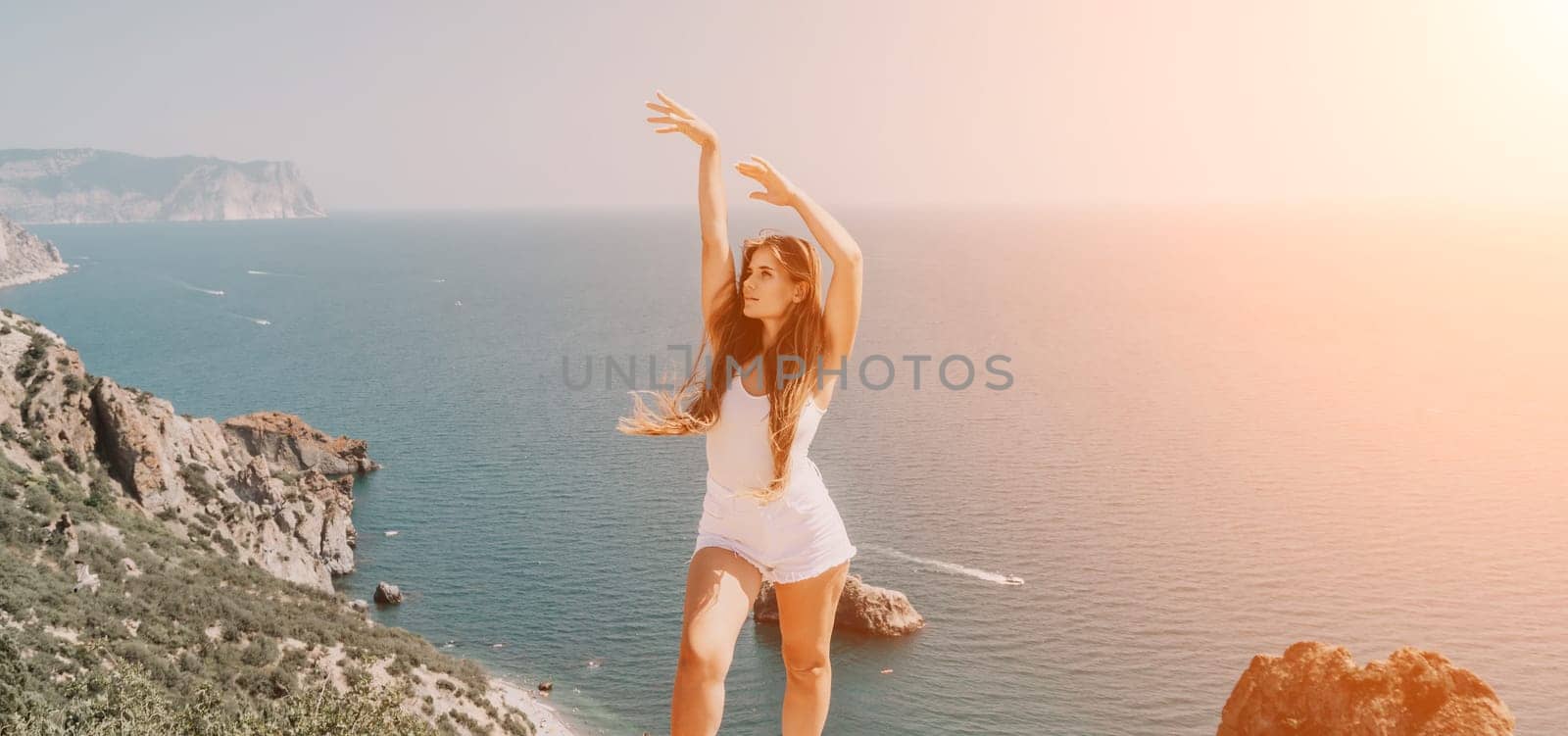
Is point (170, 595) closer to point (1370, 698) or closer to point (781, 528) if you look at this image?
point (781, 528)

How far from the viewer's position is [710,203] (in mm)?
4008

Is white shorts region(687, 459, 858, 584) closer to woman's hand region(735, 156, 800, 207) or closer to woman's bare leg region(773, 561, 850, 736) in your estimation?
woman's bare leg region(773, 561, 850, 736)

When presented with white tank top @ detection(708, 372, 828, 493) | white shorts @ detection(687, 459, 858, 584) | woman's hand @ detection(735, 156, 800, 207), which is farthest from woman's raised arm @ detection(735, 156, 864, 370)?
white shorts @ detection(687, 459, 858, 584)

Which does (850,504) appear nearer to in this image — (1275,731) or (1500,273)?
(1275,731)

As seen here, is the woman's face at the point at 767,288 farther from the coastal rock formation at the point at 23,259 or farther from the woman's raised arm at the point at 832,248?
the coastal rock formation at the point at 23,259

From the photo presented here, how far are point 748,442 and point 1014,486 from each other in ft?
181

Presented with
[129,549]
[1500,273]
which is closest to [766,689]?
[129,549]

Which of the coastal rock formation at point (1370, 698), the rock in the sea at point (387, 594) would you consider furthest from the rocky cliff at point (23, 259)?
the coastal rock formation at point (1370, 698)

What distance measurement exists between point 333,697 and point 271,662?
16.6 m

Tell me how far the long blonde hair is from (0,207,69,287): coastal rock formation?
579ft

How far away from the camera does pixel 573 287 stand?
14212 centimetres

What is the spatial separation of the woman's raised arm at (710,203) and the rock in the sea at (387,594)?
4438 centimetres

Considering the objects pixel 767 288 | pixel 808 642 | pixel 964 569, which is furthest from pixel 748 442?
pixel 964 569

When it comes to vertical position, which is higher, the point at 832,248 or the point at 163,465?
the point at 832,248
